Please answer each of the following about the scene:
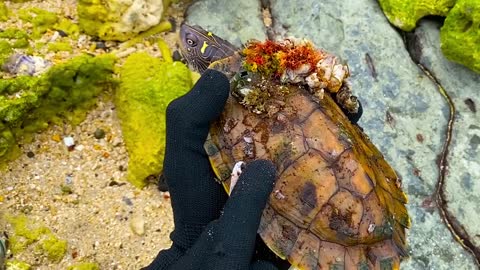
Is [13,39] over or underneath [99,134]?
over

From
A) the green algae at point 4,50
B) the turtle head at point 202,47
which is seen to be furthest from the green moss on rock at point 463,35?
the green algae at point 4,50

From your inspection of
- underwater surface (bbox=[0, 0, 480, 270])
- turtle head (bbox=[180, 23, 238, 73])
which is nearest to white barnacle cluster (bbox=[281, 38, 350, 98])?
turtle head (bbox=[180, 23, 238, 73])

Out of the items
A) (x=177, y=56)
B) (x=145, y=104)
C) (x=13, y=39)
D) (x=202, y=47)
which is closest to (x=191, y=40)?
(x=202, y=47)

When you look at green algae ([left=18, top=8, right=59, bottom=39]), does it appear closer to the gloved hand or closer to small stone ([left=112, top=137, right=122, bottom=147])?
small stone ([left=112, top=137, right=122, bottom=147])

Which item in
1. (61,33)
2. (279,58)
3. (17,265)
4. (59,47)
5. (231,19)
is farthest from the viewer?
(231,19)

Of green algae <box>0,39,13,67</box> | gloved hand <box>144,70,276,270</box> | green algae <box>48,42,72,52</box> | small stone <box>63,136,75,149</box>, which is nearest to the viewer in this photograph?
gloved hand <box>144,70,276,270</box>

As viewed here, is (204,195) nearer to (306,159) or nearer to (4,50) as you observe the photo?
(306,159)

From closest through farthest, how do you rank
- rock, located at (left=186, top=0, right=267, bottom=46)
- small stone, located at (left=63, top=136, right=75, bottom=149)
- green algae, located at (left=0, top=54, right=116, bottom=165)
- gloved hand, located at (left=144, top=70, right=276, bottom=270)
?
gloved hand, located at (left=144, top=70, right=276, bottom=270)
green algae, located at (left=0, top=54, right=116, bottom=165)
small stone, located at (left=63, top=136, right=75, bottom=149)
rock, located at (left=186, top=0, right=267, bottom=46)
